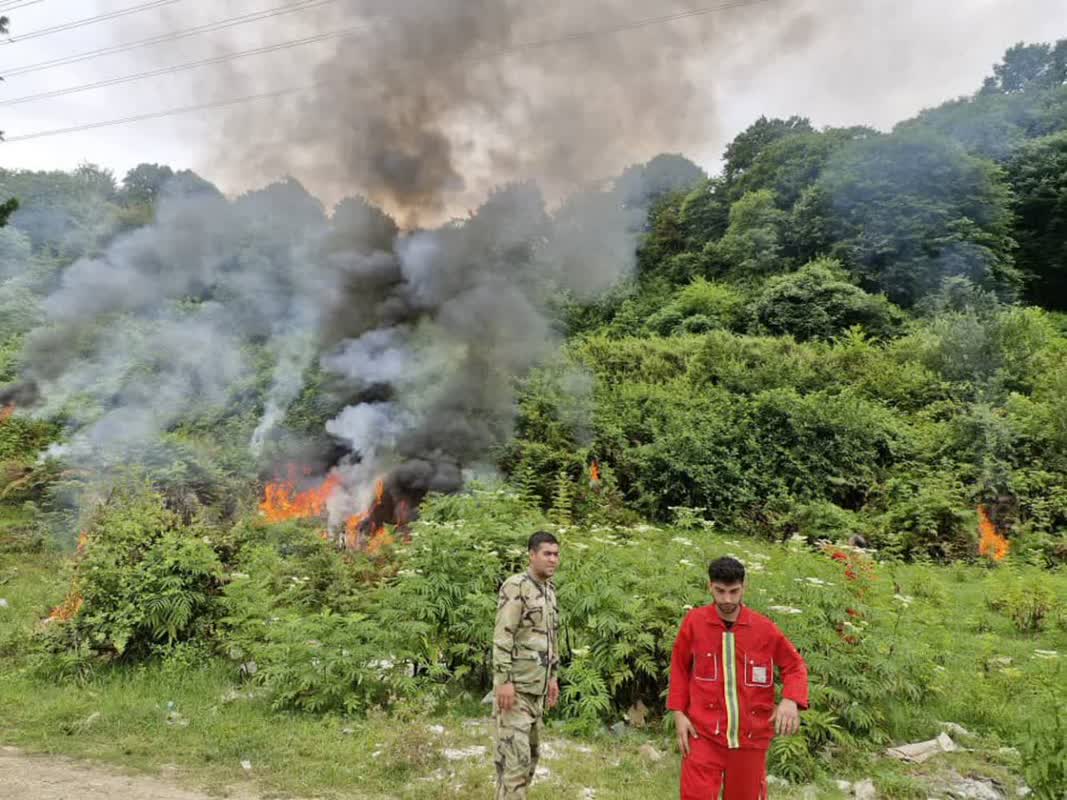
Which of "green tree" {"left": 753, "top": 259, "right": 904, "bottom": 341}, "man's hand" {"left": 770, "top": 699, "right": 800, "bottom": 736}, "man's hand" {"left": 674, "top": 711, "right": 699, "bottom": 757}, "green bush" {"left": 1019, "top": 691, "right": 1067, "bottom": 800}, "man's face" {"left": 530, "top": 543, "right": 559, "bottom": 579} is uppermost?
"green tree" {"left": 753, "top": 259, "right": 904, "bottom": 341}

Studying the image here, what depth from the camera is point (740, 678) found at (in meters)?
3.50

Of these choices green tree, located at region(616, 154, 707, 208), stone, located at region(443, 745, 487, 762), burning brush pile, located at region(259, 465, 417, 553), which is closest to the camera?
stone, located at region(443, 745, 487, 762)

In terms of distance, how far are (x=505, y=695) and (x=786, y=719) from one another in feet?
5.23

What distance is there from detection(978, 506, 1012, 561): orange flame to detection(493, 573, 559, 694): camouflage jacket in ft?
38.3

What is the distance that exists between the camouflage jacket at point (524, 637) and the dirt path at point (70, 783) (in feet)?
8.32

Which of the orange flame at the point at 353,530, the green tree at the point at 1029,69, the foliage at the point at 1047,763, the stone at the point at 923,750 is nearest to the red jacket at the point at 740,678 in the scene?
the foliage at the point at 1047,763

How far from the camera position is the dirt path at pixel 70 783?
4754 millimetres

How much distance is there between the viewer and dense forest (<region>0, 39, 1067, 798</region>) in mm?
6781

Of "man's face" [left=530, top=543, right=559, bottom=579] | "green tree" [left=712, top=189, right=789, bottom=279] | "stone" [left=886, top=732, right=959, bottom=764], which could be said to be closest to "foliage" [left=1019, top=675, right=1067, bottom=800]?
"stone" [left=886, top=732, right=959, bottom=764]

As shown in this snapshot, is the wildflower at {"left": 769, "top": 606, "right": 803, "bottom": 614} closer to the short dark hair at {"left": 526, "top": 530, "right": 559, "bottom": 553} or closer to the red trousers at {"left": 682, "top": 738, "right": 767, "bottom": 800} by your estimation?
the red trousers at {"left": 682, "top": 738, "right": 767, "bottom": 800}

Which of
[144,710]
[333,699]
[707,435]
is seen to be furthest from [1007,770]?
[707,435]

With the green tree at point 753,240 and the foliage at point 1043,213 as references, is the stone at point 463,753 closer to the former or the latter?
the green tree at point 753,240

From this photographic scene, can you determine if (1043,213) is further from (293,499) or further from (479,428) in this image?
(293,499)

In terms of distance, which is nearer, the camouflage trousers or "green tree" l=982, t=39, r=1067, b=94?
the camouflage trousers
